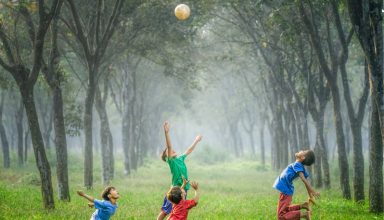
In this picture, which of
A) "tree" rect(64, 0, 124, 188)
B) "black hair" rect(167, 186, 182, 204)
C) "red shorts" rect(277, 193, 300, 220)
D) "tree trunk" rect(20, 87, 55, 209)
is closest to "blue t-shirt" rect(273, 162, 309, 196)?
"red shorts" rect(277, 193, 300, 220)

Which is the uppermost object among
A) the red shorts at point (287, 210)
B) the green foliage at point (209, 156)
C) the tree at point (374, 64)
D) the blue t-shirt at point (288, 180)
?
A: the tree at point (374, 64)

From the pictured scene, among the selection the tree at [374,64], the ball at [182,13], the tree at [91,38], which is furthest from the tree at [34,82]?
the tree at [374,64]

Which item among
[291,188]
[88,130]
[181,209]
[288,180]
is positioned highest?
[88,130]

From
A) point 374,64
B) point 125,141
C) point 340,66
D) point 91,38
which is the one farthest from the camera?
point 125,141

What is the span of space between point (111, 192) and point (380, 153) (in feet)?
24.3

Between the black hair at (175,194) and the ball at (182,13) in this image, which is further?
the ball at (182,13)

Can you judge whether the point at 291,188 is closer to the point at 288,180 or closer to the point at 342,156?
the point at 288,180

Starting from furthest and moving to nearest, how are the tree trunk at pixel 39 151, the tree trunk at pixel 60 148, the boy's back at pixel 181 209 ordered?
the tree trunk at pixel 60 148 < the tree trunk at pixel 39 151 < the boy's back at pixel 181 209

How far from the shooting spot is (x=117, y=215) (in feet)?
41.9

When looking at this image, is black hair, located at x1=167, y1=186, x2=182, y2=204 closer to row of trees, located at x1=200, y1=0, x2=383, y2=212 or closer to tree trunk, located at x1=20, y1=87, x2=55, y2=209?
row of trees, located at x1=200, y1=0, x2=383, y2=212

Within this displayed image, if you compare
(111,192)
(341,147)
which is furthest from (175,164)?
(341,147)

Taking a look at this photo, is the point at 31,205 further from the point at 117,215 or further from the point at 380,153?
the point at 380,153

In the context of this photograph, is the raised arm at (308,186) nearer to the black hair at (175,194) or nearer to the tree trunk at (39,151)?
the black hair at (175,194)

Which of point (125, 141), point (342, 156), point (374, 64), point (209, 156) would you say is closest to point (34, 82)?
point (374, 64)
